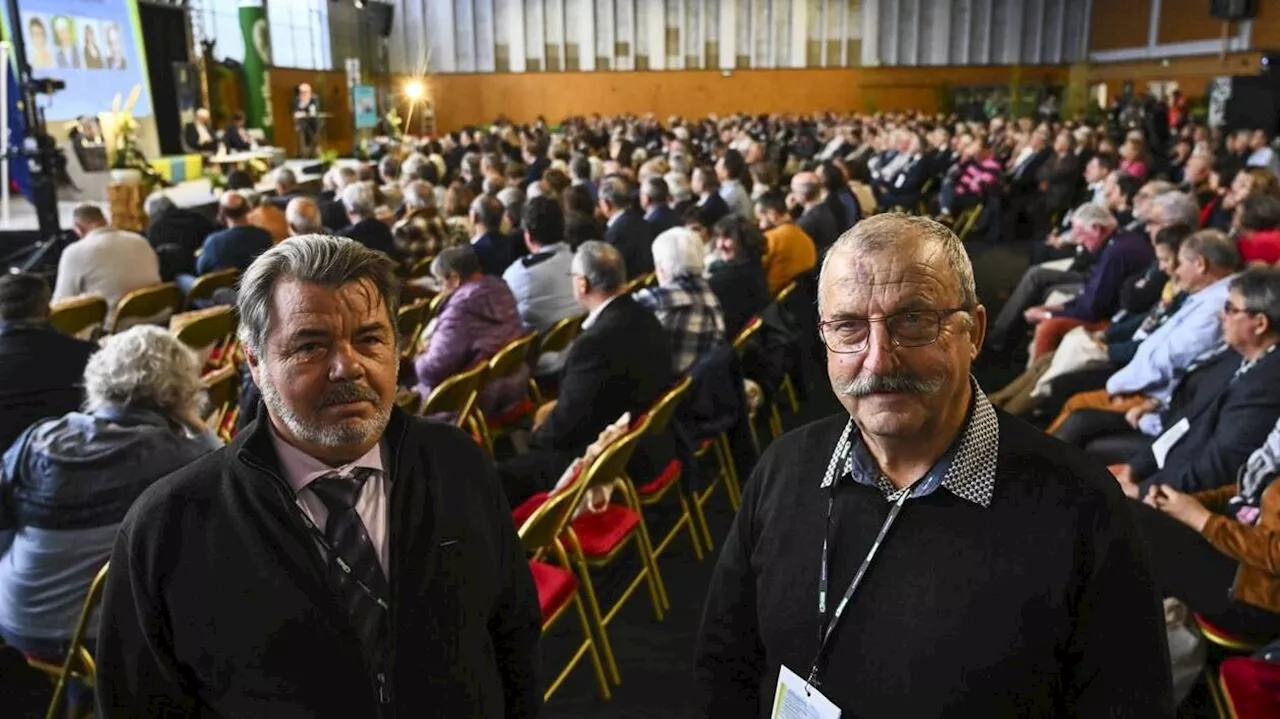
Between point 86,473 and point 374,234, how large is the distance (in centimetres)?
448

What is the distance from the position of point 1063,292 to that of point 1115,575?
5.79m

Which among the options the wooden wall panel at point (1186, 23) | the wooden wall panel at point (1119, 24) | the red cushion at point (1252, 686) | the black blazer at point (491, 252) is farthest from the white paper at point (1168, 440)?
the wooden wall panel at point (1119, 24)

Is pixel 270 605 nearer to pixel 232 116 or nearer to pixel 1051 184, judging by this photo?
pixel 1051 184

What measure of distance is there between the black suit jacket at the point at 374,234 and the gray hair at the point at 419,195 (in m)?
1.21

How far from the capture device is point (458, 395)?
396cm

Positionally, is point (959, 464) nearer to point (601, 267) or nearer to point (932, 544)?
point (932, 544)

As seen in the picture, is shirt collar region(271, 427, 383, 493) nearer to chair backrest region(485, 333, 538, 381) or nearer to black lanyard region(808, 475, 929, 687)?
black lanyard region(808, 475, 929, 687)

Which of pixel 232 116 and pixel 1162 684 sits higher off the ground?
pixel 232 116

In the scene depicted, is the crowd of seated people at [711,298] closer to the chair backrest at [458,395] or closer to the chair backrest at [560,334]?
the chair backrest at [560,334]

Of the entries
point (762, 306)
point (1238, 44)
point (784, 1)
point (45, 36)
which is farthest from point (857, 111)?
point (762, 306)

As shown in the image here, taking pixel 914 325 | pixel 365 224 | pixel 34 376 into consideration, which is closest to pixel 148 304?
pixel 365 224

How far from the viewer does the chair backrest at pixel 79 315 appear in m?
4.97

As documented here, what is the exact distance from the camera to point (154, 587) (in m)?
1.43

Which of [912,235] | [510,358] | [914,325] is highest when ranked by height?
[912,235]
